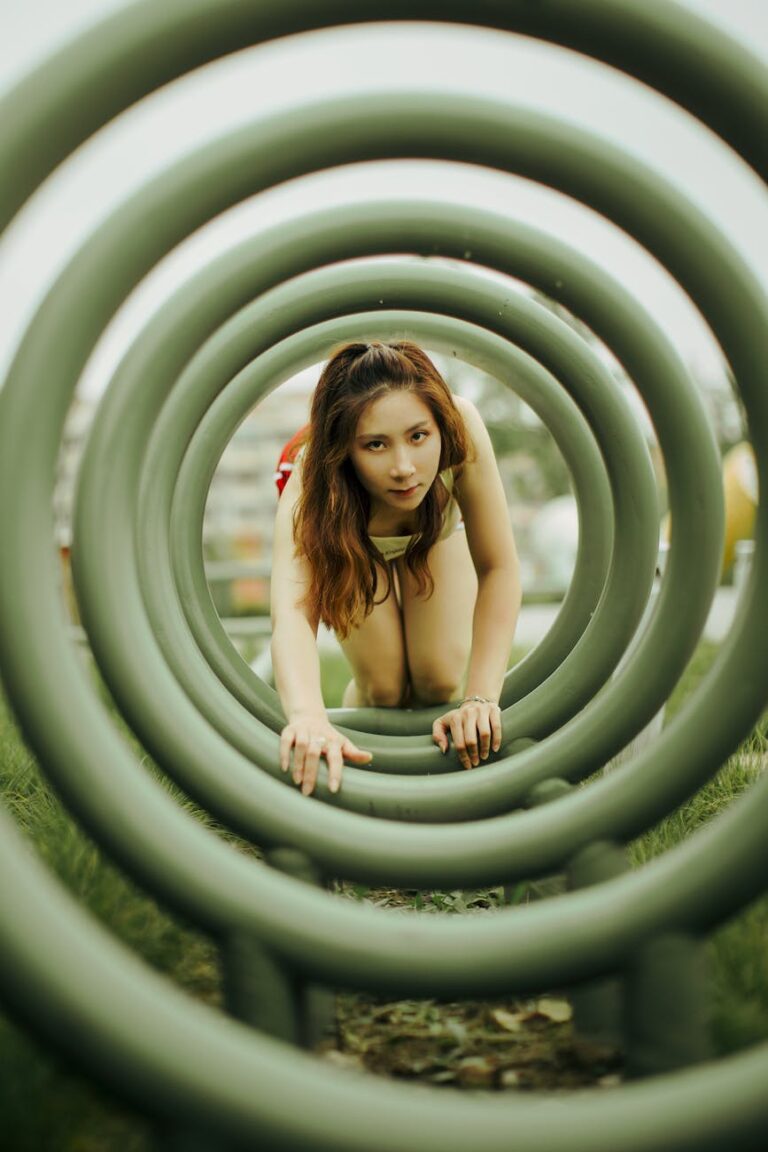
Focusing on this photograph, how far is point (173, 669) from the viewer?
5.75 ft

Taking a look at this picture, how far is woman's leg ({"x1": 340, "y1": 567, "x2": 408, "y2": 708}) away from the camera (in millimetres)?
2639

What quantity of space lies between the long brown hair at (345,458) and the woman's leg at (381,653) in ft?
1.15

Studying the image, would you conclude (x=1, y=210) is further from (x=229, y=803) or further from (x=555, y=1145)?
(x=555, y=1145)

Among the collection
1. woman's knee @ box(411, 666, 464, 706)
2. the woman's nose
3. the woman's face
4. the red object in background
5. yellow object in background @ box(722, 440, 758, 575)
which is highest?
yellow object in background @ box(722, 440, 758, 575)

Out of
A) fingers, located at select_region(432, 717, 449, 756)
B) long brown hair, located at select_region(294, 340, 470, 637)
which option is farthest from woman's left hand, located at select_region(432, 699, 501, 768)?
long brown hair, located at select_region(294, 340, 470, 637)

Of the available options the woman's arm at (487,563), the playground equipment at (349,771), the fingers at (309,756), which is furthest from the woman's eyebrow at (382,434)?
the fingers at (309,756)

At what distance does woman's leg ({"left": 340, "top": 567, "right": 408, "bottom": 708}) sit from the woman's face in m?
0.57

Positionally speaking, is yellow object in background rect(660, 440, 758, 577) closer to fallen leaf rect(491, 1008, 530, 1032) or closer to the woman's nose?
the woman's nose

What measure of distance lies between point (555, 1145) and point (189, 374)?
5.26ft

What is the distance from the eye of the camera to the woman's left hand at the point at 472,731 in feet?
6.26

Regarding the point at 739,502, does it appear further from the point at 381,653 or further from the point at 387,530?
the point at 387,530

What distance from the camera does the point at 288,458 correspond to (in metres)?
2.67

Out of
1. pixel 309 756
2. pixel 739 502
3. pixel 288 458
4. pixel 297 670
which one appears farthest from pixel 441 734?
pixel 739 502

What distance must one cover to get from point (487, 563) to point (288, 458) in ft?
2.23
